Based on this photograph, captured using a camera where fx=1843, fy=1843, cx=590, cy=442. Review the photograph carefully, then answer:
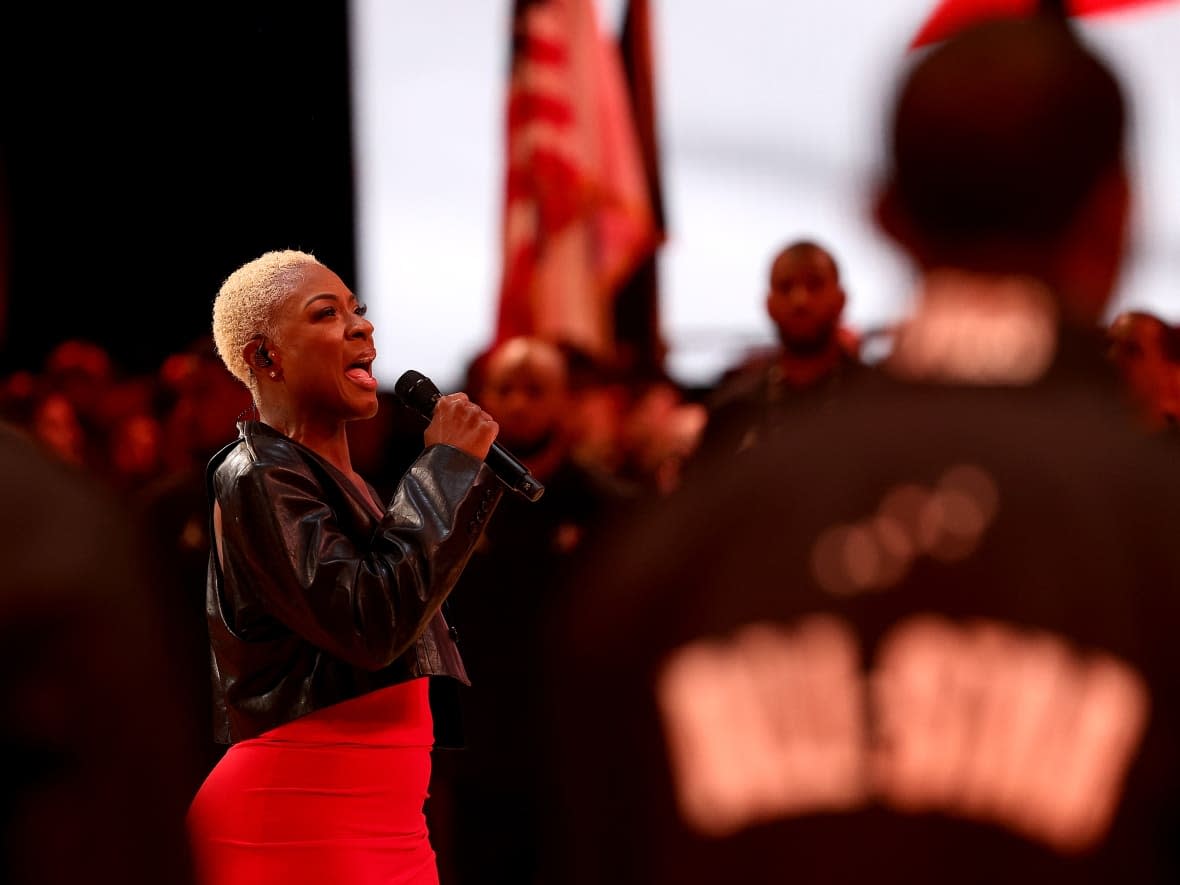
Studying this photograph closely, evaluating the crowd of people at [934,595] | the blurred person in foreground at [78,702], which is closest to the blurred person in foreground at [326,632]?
the crowd of people at [934,595]

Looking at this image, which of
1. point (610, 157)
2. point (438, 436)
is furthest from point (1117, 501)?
point (610, 157)

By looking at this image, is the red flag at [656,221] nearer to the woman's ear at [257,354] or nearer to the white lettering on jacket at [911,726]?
the woman's ear at [257,354]

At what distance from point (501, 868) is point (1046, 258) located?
3.70 m

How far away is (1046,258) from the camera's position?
1465 millimetres

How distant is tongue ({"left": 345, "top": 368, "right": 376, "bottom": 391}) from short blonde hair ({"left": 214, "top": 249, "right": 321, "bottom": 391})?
152 mm

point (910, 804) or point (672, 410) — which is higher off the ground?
point (910, 804)

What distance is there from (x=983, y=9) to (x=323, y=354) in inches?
167

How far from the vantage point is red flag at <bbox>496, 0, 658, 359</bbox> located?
8633mm

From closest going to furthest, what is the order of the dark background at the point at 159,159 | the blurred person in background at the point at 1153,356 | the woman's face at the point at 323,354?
the woman's face at the point at 323,354
the blurred person in background at the point at 1153,356
the dark background at the point at 159,159

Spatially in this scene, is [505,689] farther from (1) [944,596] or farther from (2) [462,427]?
(1) [944,596]

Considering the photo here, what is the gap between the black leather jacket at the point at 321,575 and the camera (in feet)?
8.87

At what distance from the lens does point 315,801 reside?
9.38 feet

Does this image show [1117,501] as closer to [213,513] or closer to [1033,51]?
[1033,51]

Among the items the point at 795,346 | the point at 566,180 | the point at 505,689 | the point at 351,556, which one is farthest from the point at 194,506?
the point at 566,180
